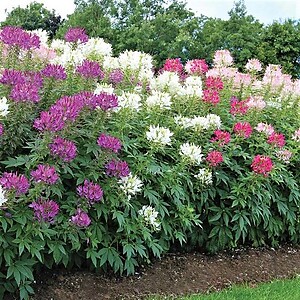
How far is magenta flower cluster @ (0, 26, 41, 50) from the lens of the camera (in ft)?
13.8

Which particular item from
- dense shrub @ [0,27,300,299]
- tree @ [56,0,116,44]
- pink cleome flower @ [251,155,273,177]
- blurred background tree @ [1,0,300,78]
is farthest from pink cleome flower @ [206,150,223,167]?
tree @ [56,0,116,44]

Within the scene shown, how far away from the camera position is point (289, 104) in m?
5.78

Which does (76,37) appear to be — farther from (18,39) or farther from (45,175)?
(45,175)

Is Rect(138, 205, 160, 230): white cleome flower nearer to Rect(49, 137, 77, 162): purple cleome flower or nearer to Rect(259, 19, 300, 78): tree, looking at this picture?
Rect(49, 137, 77, 162): purple cleome flower

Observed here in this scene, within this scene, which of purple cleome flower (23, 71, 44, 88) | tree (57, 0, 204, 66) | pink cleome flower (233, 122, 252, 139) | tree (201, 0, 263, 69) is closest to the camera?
purple cleome flower (23, 71, 44, 88)

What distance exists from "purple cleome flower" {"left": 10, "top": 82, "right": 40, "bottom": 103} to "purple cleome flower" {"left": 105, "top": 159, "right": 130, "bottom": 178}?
0.67 meters

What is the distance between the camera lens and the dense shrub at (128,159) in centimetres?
364

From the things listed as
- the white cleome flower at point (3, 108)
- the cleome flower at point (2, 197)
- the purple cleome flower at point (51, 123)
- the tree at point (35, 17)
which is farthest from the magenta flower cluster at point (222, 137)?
the tree at point (35, 17)

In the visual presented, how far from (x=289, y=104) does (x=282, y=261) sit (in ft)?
5.17

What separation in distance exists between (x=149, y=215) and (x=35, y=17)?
19.7 metres

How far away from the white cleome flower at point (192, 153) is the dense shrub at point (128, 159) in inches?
0.4

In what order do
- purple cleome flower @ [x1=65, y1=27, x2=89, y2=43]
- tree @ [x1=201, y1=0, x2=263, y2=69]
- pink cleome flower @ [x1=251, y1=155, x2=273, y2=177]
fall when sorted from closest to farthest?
pink cleome flower @ [x1=251, y1=155, x2=273, y2=177]
purple cleome flower @ [x1=65, y1=27, x2=89, y2=43]
tree @ [x1=201, y1=0, x2=263, y2=69]

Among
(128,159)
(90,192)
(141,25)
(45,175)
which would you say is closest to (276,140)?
(128,159)

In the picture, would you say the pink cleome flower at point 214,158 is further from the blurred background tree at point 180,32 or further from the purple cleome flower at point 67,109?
the blurred background tree at point 180,32
